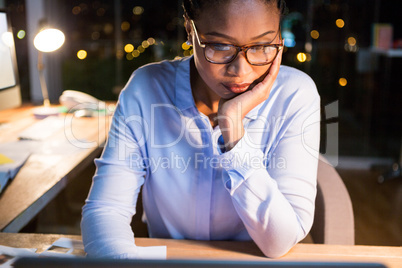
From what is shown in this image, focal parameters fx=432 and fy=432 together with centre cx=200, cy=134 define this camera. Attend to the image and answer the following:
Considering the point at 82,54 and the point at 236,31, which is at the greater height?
the point at 236,31

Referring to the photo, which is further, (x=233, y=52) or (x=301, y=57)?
(x=301, y=57)

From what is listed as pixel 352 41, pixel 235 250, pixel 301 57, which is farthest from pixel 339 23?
pixel 235 250

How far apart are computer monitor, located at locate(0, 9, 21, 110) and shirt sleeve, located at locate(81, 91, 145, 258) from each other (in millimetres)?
1044

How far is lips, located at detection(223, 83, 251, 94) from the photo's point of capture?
1142 mm

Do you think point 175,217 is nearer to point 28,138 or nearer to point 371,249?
point 371,249

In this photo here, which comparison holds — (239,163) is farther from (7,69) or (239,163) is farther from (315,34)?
(315,34)

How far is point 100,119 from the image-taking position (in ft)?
8.80

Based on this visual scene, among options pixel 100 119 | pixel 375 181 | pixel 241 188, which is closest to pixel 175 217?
pixel 241 188

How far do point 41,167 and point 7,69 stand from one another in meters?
0.68

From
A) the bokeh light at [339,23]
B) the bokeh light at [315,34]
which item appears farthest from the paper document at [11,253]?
the bokeh light at [339,23]

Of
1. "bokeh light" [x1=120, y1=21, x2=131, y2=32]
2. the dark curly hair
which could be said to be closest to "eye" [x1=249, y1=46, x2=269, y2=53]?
the dark curly hair

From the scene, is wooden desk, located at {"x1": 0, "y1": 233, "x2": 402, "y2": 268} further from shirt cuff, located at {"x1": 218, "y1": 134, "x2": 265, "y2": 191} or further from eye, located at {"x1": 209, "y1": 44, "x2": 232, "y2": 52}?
eye, located at {"x1": 209, "y1": 44, "x2": 232, "y2": 52}

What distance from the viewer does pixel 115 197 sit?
1.13 meters

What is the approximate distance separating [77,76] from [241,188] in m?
5.05
